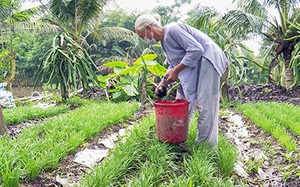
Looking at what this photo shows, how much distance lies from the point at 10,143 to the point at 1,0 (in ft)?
14.3

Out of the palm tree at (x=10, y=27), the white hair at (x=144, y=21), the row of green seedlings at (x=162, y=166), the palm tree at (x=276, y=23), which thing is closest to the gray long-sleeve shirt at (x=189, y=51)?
the white hair at (x=144, y=21)

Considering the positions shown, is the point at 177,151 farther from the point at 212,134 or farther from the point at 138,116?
the point at 138,116

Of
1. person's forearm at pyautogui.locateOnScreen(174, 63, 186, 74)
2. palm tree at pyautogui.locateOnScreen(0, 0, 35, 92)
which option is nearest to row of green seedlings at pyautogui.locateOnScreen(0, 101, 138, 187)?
person's forearm at pyautogui.locateOnScreen(174, 63, 186, 74)

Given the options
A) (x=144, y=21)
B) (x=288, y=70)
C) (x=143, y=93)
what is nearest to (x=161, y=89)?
(x=144, y=21)

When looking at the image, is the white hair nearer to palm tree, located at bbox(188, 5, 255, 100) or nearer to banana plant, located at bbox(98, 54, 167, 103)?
palm tree, located at bbox(188, 5, 255, 100)

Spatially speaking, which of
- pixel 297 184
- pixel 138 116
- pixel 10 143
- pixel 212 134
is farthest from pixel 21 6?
pixel 297 184

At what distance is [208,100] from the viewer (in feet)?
8.33

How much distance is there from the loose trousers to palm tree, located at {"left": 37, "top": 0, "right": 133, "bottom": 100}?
Answer: 3504 mm

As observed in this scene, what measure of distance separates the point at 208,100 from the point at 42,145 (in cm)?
150

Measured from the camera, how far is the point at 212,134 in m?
2.61

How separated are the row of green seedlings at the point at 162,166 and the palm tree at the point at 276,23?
5223 millimetres

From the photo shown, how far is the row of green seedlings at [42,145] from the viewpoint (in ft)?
6.20

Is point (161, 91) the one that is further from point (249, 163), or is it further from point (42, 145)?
point (42, 145)

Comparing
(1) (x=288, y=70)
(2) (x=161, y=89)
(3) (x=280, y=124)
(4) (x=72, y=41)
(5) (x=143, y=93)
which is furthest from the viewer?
(1) (x=288, y=70)
